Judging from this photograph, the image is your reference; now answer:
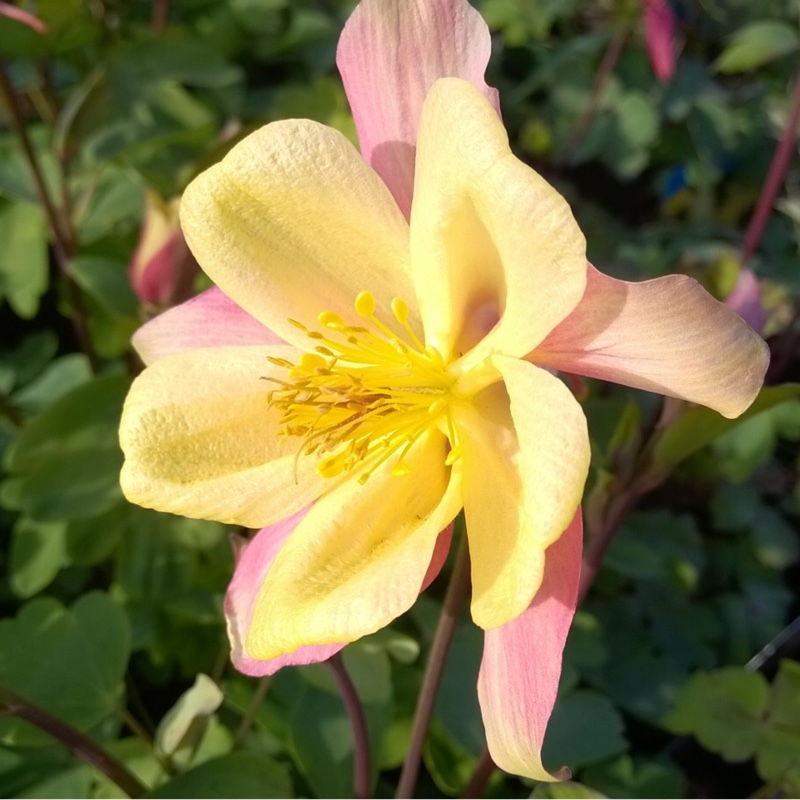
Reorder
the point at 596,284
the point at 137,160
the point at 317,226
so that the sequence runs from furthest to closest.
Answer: the point at 137,160, the point at 317,226, the point at 596,284

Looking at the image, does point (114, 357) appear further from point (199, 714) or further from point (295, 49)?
point (199, 714)

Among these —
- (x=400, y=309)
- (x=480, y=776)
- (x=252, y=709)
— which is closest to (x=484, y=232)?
(x=400, y=309)

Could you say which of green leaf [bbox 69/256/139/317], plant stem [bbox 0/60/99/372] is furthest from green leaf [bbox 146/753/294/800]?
plant stem [bbox 0/60/99/372]

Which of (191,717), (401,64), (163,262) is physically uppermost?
(401,64)

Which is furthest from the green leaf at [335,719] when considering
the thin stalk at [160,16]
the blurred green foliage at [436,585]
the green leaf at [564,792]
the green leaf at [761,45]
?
the green leaf at [761,45]

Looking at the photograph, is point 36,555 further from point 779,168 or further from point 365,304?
point 779,168

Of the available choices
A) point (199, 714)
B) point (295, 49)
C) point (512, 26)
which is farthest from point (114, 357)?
point (512, 26)
